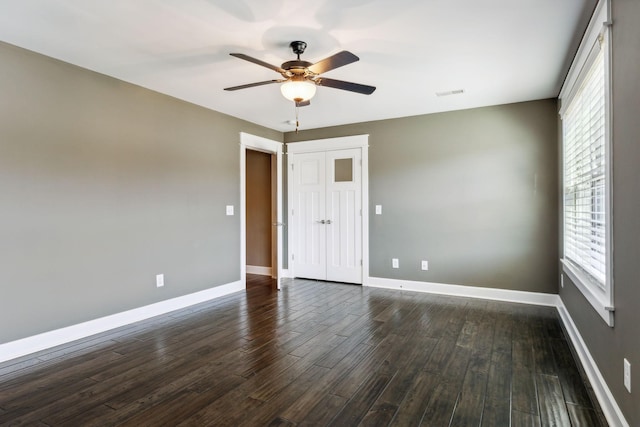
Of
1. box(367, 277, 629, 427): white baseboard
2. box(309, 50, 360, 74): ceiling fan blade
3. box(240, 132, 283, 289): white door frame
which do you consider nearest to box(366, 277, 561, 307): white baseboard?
box(367, 277, 629, 427): white baseboard

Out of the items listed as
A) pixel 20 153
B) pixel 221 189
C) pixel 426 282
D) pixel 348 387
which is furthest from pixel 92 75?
pixel 426 282

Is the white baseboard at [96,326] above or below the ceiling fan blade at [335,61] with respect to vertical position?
below

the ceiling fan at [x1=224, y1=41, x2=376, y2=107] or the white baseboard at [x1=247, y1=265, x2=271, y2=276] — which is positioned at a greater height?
the ceiling fan at [x1=224, y1=41, x2=376, y2=107]

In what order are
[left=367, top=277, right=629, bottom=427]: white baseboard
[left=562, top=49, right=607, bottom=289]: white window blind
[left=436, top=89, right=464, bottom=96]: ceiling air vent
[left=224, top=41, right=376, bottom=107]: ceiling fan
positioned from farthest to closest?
[left=436, top=89, right=464, bottom=96]: ceiling air vent, [left=224, top=41, right=376, bottom=107]: ceiling fan, [left=562, top=49, right=607, bottom=289]: white window blind, [left=367, top=277, right=629, bottom=427]: white baseboard

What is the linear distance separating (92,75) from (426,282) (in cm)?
448

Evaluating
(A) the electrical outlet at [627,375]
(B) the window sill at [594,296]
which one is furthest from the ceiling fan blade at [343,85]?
(A) the electrical outlet at [627,375]

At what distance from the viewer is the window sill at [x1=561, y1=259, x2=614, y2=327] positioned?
1970mm

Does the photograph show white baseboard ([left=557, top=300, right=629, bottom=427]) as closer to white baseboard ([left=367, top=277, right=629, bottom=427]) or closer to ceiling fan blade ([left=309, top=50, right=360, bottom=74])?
white baseboard ([left=367, top=277, right=629, bottom=427])

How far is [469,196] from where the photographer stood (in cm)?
464

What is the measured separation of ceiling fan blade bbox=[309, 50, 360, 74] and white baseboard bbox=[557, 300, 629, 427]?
247 centimetres

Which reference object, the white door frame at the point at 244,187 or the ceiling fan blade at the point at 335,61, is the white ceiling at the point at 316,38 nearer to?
the ceiling fan blade at the point at 335,61

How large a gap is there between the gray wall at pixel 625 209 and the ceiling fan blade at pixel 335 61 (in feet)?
4.61

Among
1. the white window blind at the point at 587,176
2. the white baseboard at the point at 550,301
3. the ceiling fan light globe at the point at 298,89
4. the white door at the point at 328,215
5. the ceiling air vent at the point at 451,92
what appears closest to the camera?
the white baseboard at the point at 550,301

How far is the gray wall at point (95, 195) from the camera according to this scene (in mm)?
2836
